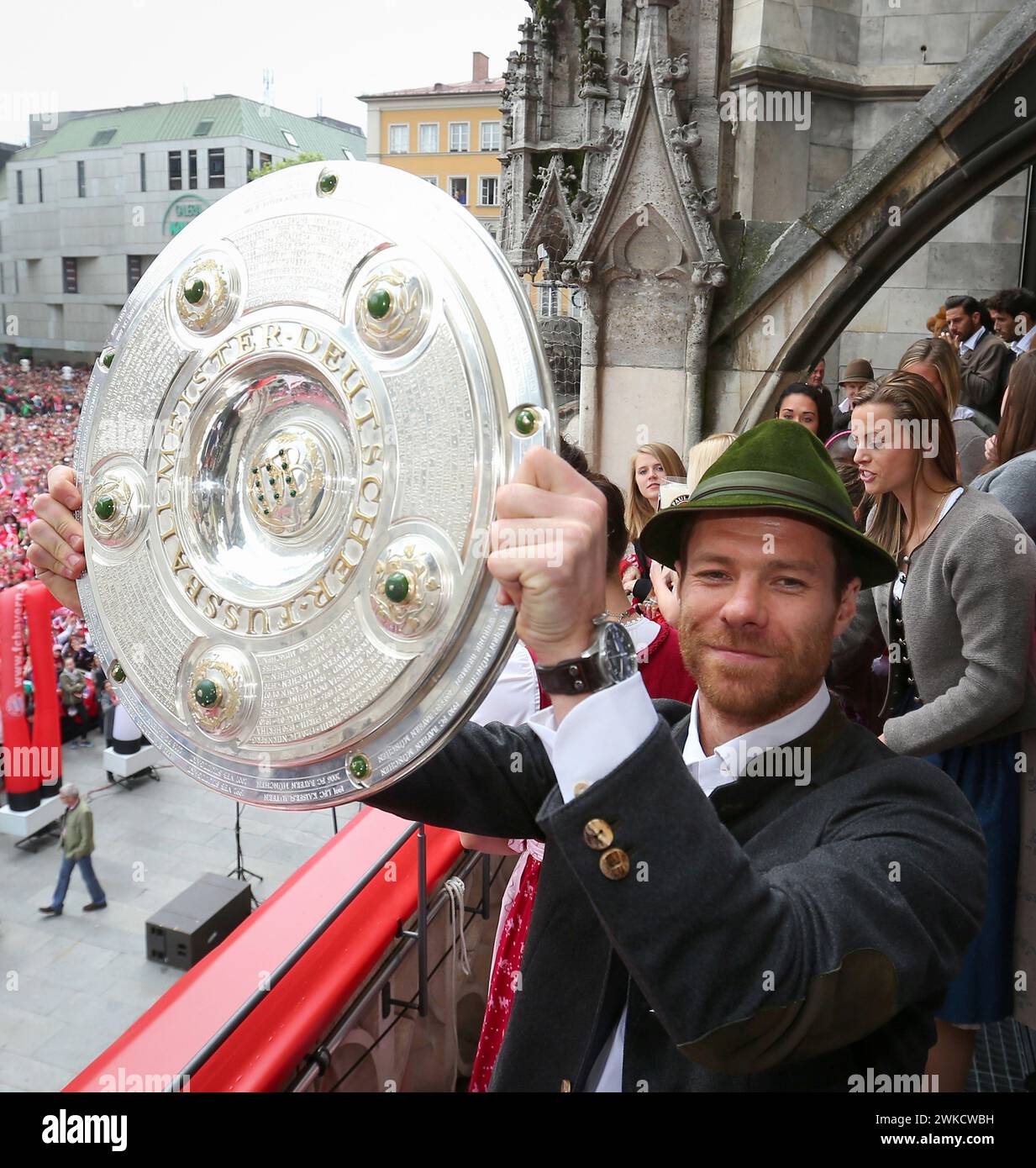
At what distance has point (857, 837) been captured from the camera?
1349mm

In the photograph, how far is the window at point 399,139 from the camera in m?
40.2

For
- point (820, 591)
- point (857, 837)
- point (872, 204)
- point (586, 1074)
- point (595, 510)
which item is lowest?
point (586, 1074)

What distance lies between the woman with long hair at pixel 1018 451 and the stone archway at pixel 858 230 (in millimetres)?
1844

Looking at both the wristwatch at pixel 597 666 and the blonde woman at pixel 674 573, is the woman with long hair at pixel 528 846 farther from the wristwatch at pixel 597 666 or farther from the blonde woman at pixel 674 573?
the wristwatch at pixel 597 666

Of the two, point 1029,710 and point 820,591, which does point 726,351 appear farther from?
point 820,591

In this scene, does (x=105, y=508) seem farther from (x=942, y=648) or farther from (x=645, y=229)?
(x=645, y=229)

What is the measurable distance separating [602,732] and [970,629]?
6.26 ft

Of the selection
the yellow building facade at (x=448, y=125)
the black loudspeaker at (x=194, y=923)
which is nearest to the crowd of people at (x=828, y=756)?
the black loudspeaker at (x=194, y=923)

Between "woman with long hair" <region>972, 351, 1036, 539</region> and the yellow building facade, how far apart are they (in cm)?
3650

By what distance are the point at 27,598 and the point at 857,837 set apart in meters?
13.9

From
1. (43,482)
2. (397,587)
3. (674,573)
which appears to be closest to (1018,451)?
(674,573)

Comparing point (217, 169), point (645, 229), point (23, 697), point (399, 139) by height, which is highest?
point (399, 139)

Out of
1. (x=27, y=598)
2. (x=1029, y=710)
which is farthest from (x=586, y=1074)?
(x=27, y=598)

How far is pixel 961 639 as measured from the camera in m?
2.83
